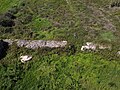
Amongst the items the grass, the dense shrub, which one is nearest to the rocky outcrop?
the dense shrub

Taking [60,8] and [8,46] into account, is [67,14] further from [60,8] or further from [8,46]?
[8,46]

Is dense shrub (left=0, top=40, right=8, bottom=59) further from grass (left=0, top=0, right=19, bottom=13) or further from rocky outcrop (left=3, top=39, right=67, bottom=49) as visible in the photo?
grass (left=0, top=0, right=19, bottom=13)

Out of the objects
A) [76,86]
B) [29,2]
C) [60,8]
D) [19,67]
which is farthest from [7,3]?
[76,86]

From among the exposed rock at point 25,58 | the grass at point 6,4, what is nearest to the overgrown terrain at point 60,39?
the grass at point 6,4

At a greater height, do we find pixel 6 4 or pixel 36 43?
pixel 36 43

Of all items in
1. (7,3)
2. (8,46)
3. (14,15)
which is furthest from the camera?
(7,3)

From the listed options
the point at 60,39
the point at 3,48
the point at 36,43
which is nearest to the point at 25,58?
the point at 36,43

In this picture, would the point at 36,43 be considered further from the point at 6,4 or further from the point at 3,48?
the point at 6,4

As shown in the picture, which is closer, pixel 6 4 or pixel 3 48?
pixel 3 48
